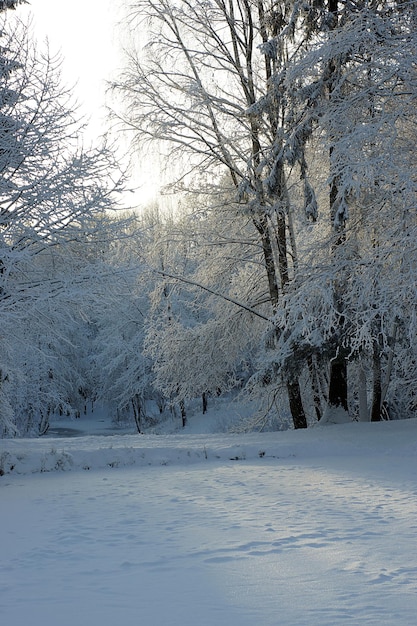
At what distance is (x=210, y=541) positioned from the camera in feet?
18.5

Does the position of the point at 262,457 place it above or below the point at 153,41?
below

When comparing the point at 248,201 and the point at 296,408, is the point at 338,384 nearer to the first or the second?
the point at 296,408

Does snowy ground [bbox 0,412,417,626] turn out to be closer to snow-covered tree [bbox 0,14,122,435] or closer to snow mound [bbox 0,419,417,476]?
snow mound [bbox 0,419,417,476]

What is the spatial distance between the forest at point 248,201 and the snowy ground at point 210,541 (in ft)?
7.60

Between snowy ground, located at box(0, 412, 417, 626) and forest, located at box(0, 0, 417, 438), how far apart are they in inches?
91.1

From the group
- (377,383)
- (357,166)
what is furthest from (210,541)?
(377,383)

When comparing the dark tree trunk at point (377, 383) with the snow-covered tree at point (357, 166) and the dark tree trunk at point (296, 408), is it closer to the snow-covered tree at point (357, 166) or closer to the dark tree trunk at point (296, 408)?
the snow-covered tree at point (357, 166)

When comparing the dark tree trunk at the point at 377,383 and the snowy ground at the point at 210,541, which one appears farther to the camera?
the dark tree trunk at the point at 377,383

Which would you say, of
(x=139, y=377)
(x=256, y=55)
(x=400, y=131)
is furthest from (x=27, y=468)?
(x=139, y=377)

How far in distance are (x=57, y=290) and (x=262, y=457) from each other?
5142 millimetres

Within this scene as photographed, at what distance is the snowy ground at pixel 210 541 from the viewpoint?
3924 millimetres

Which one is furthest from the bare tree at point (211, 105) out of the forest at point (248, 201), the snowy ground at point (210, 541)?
the snowy ground at point (210, 541)

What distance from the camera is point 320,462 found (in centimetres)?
1091

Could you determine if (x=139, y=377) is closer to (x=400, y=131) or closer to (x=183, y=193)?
(x=183, y=193)
